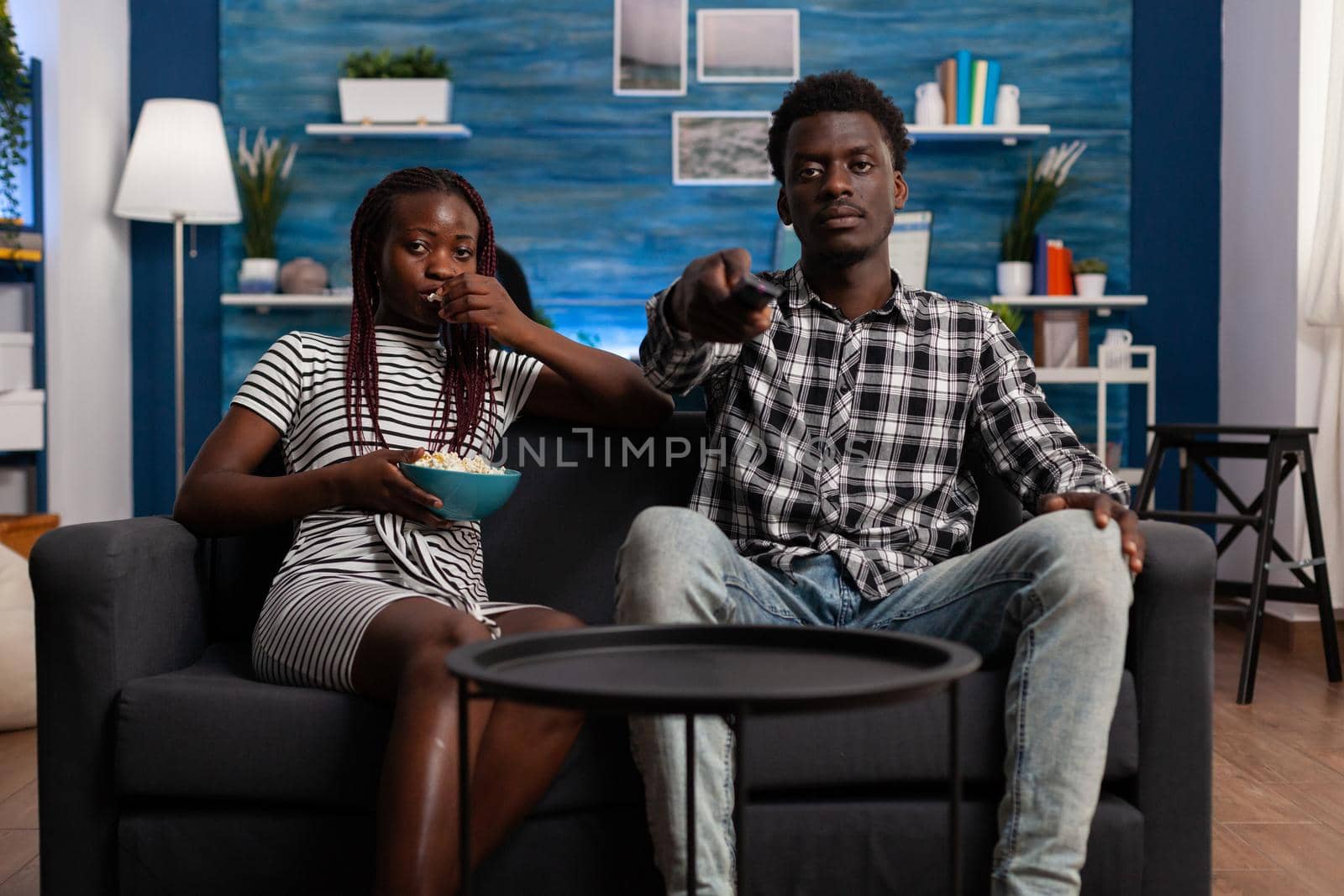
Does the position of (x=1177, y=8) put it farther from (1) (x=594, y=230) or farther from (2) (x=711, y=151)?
(1) (x=594, y=230)

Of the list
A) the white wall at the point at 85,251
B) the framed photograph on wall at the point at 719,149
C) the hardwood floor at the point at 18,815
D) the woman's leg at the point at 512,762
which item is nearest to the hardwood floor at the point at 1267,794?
the hardwood floor at the point at 18,815

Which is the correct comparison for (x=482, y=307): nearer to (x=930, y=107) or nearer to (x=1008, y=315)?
(x=1008, y=315)

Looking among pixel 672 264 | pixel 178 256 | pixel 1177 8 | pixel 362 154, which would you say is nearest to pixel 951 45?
pixel 1177 8

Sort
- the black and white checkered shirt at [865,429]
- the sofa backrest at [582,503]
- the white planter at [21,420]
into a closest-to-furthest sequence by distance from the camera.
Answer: the black and white checkered shirt at [865,429] → the sofa backrest at [582,503] → the white planter at [21,420]

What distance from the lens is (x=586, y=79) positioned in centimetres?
454

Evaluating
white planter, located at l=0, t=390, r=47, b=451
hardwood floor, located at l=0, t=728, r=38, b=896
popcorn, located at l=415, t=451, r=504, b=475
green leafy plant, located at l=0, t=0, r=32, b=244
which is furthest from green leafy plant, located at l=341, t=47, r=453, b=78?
popcorn, located at l=415, t=451, r=504, b=475

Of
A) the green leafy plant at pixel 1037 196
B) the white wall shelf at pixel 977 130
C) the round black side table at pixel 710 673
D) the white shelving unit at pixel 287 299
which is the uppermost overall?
the white wall shelf at pixel 977 130

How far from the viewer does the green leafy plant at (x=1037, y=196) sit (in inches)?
171

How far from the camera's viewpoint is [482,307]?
174cm

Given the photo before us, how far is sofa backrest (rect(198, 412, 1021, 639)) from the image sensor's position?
6.40 ft

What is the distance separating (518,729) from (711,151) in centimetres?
340

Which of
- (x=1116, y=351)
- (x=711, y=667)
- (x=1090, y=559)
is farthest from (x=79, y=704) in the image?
(x=1116, y=351)

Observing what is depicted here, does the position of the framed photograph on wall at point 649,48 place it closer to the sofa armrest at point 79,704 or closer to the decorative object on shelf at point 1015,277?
the decorative object on shelf at point 1015,277

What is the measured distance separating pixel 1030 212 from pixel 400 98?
2.17 meters
